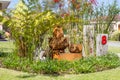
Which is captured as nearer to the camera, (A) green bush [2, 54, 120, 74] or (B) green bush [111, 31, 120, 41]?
(A) green bush [2, 54, 120, 74]

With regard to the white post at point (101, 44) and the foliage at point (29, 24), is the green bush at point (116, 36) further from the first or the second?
the foliage at point (29, 24)

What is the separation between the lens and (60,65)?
1084cm

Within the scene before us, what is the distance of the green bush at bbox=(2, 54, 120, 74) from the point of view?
10.7 m

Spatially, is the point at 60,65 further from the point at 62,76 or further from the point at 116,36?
the point at 116,36

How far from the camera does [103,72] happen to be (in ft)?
35.8

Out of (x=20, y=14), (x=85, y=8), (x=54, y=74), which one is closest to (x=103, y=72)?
(x=54, y=74)

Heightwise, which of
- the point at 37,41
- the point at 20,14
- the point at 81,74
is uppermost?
the point at 20,14

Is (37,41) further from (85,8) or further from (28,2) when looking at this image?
(85,8)

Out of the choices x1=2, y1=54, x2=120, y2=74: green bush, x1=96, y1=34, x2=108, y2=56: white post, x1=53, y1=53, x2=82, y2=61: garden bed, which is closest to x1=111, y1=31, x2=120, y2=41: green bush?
x1=96, y1=34, x2=108, y2=56: white post

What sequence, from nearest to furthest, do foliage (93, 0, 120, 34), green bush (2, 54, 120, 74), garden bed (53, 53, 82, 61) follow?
green bush (2, 54, 120, 74), garden bed (53, 53, 82, 61), foliage (93, 0, 120, 34)

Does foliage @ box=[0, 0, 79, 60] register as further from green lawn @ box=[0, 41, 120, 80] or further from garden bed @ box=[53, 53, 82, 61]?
green lawn @ box=[0, 41, 120, 80]

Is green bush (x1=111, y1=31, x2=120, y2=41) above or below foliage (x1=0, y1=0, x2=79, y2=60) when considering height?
below

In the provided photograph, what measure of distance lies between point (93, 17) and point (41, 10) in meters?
5.50

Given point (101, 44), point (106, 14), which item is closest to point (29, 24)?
point (101, 44)
